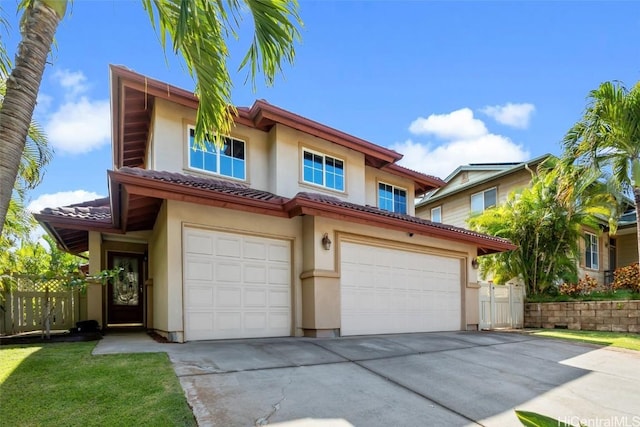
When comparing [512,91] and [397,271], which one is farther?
[512,91]

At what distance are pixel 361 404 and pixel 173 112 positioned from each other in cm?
856

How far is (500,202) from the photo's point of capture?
69.4 feet

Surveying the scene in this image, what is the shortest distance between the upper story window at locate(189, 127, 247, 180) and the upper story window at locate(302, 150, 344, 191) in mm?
1959

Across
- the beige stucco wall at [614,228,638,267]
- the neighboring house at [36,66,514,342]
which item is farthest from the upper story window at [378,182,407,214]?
the beige stucco wall at [614,228,638,267]

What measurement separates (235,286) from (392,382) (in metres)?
4.59

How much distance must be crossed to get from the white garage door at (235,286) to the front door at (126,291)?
6094 millimetres

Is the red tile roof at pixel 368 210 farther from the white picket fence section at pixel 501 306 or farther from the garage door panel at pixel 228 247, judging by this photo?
the white picket fence section at pixel 501 306

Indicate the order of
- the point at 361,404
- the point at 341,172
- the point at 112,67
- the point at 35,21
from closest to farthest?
1. the point at 35,21
2. the point at 361,404
3. the point at 112,67
4. the point at 341,172

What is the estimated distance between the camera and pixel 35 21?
3932 millimetres

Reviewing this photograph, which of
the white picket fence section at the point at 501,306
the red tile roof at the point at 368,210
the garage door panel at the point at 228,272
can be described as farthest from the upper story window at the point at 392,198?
the garage door panel at the point at 228,272

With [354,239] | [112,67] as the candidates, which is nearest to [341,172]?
[354,239]

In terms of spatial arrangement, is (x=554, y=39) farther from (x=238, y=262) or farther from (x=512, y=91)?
(x=238, y=262)

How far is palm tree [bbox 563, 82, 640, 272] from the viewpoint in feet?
37.7

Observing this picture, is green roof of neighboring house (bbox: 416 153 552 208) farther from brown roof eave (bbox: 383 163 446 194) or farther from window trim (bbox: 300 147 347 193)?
window trim (bbox: 300 147 347 193)
